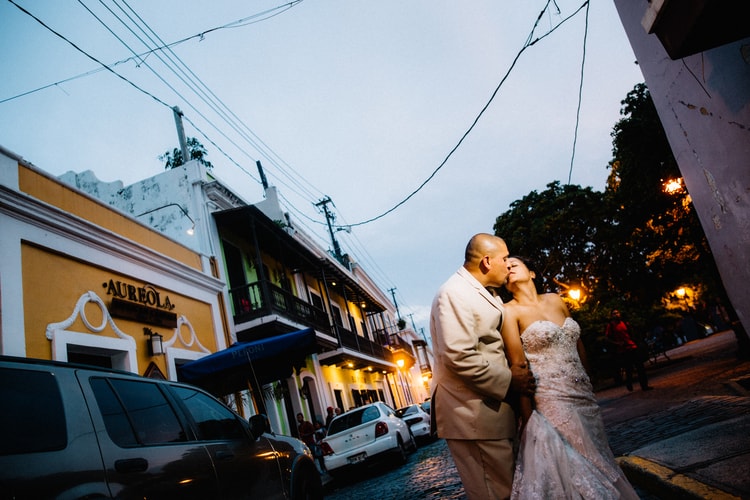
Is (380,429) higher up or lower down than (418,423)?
higher up

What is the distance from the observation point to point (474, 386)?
8.05ft

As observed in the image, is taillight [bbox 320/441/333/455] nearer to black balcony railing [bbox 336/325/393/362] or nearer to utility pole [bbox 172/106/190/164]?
utility pole [bbox 172/106/190/164]

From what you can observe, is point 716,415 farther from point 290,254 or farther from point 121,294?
point 290,254

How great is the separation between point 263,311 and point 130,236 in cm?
490

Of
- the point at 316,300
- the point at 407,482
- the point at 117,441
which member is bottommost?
the point at 407,482

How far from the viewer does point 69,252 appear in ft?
25.8

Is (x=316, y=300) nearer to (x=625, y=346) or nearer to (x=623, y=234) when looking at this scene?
(x=623, y=234)

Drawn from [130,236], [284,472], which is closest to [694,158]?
[284,472]

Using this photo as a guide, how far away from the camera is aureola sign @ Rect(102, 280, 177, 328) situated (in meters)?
8.64

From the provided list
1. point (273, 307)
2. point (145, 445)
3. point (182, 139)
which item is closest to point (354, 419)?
point (273, 307)

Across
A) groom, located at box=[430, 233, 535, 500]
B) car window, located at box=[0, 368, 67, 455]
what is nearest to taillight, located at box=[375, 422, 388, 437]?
groom, located at box=[430, 233, 535, 500]

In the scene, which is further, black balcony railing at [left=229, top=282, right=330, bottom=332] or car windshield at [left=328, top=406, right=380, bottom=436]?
black balcony railing at [left=229, top=282, right=330, bottom=332]

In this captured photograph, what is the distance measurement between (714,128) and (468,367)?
11.8ft

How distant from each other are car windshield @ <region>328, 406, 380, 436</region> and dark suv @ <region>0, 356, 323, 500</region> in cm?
663
